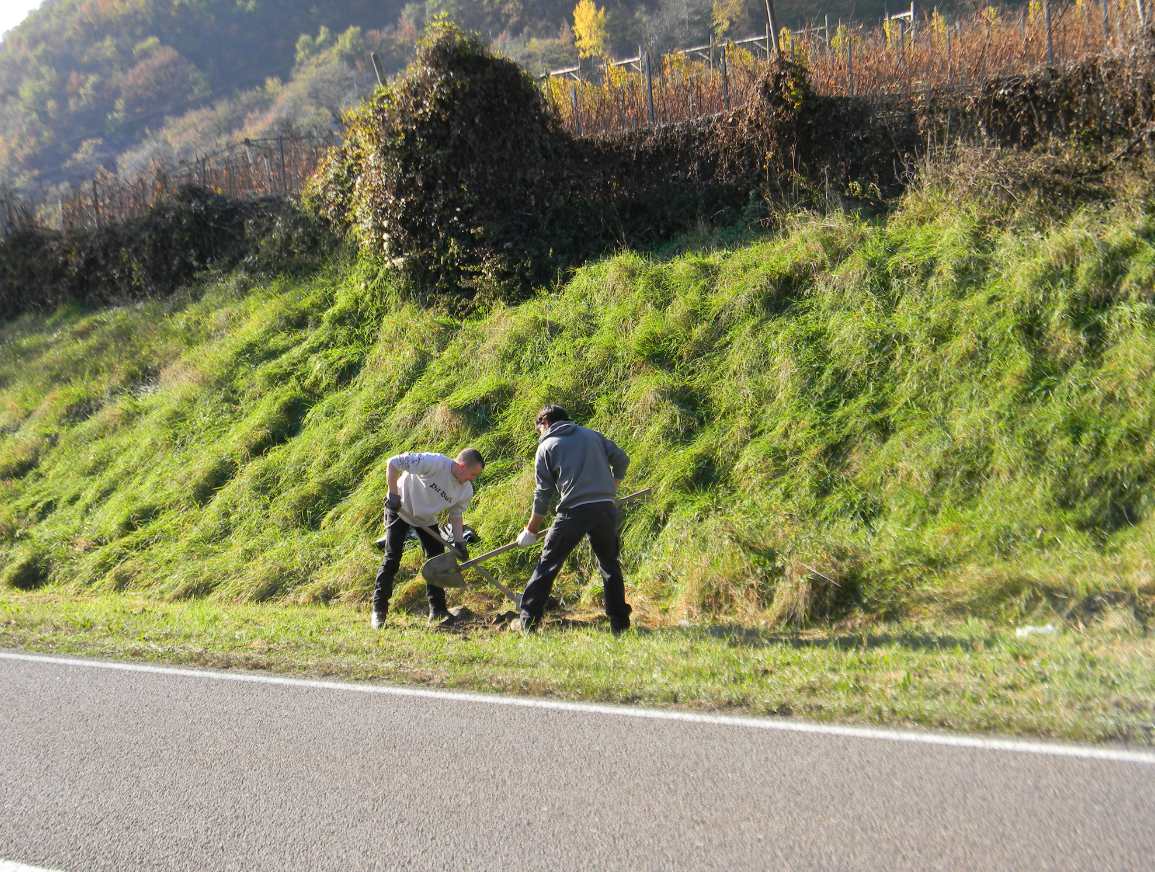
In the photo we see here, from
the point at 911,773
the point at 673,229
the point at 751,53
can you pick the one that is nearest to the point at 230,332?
the point at 673,229

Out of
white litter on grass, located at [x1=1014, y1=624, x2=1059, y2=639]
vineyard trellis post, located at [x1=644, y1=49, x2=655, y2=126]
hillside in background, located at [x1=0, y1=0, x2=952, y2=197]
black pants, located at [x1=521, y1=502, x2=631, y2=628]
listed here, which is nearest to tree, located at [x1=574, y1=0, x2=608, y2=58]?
hillside in background, located at [x1=0, y1=0, x2=952, y2=197]

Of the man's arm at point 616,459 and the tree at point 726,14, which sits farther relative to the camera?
the tree at point 726,14

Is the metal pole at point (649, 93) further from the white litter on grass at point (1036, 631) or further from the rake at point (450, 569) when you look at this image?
the white litter on grass at point (1036, 631)

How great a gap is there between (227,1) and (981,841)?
9271 cm

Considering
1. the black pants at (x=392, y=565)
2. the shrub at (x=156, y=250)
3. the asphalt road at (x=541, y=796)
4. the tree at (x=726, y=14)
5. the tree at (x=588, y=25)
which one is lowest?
the black pants at (x=392, y=565)

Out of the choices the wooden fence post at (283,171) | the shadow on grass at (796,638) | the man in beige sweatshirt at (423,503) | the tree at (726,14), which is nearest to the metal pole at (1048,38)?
the shadow on grass at (796,638)

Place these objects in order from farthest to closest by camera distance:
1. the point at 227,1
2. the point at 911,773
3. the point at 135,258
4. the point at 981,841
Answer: the point at 227,1, the point at 135,258, the point at 911,773, the point at 981,841

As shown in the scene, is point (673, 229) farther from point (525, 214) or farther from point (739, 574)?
point (739, 574)

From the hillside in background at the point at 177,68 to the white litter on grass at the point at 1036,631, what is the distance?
60.0m

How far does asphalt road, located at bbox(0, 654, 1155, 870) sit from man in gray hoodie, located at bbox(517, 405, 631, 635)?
212 cm

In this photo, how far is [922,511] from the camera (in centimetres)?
873

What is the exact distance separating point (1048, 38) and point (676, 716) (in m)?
10.9

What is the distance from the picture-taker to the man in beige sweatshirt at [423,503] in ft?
28.8

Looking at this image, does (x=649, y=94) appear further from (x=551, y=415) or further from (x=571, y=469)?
(x=571, y=469)
